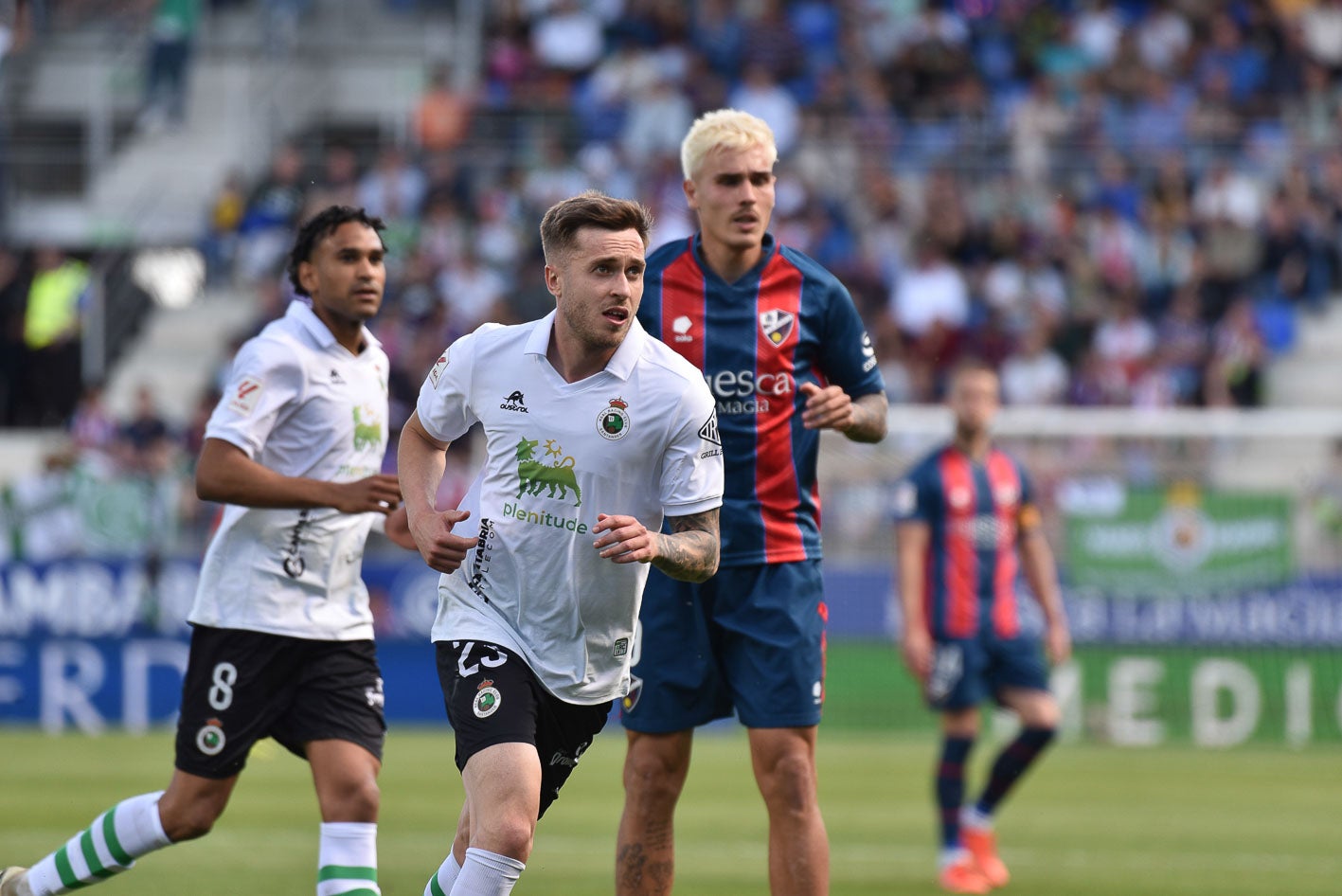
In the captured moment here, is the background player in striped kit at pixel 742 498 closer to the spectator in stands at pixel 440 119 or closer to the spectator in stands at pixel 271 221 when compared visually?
the spectator in stands at pixel 271 221

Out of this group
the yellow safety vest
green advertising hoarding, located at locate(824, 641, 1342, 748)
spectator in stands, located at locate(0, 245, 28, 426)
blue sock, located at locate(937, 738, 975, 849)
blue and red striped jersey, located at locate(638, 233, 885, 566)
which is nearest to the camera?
blue and red striped jersey, located at locate(638, 233, 885, 566)

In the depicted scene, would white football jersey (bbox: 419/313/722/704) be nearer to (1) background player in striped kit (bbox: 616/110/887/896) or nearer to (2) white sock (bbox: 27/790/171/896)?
(1) background player in striped kit (bbox: 616/110/887/896)

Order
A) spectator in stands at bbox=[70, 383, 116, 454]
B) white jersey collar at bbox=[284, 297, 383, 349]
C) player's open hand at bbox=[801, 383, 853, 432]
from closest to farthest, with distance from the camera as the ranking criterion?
player's open hand at bbox=[801, 383, 853, 432] < white jersey collar at bbox=[284, 297, 383, 349] < spectator in stands at bbox=[70, 383, 116, 454]

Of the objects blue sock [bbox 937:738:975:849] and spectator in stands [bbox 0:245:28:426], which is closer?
blue sock [bbox 937:738:975:849]

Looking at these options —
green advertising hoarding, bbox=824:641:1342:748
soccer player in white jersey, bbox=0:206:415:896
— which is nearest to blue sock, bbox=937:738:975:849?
soccer player in white jersey, bbox=0:206:415:896

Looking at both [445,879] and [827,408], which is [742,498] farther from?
[445,879]

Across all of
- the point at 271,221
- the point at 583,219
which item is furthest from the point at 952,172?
the point at 583,219

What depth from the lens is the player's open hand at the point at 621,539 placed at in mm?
5598

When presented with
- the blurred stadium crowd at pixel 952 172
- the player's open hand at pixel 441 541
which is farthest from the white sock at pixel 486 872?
the blurred stadium crowd at pixel 952 172

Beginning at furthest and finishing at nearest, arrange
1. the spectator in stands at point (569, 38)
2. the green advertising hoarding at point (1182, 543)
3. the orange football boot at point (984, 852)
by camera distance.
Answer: the spectator in stands at point (569, 38) → the green advertising hoarding at point (1182, 543) → the orange football boot at point (984, 852)

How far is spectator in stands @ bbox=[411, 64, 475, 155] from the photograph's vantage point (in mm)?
24781

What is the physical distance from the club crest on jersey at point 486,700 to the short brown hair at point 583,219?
4.28 ft

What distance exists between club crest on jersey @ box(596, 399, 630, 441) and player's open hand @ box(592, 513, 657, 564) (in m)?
0.48

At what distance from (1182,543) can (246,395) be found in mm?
12668
